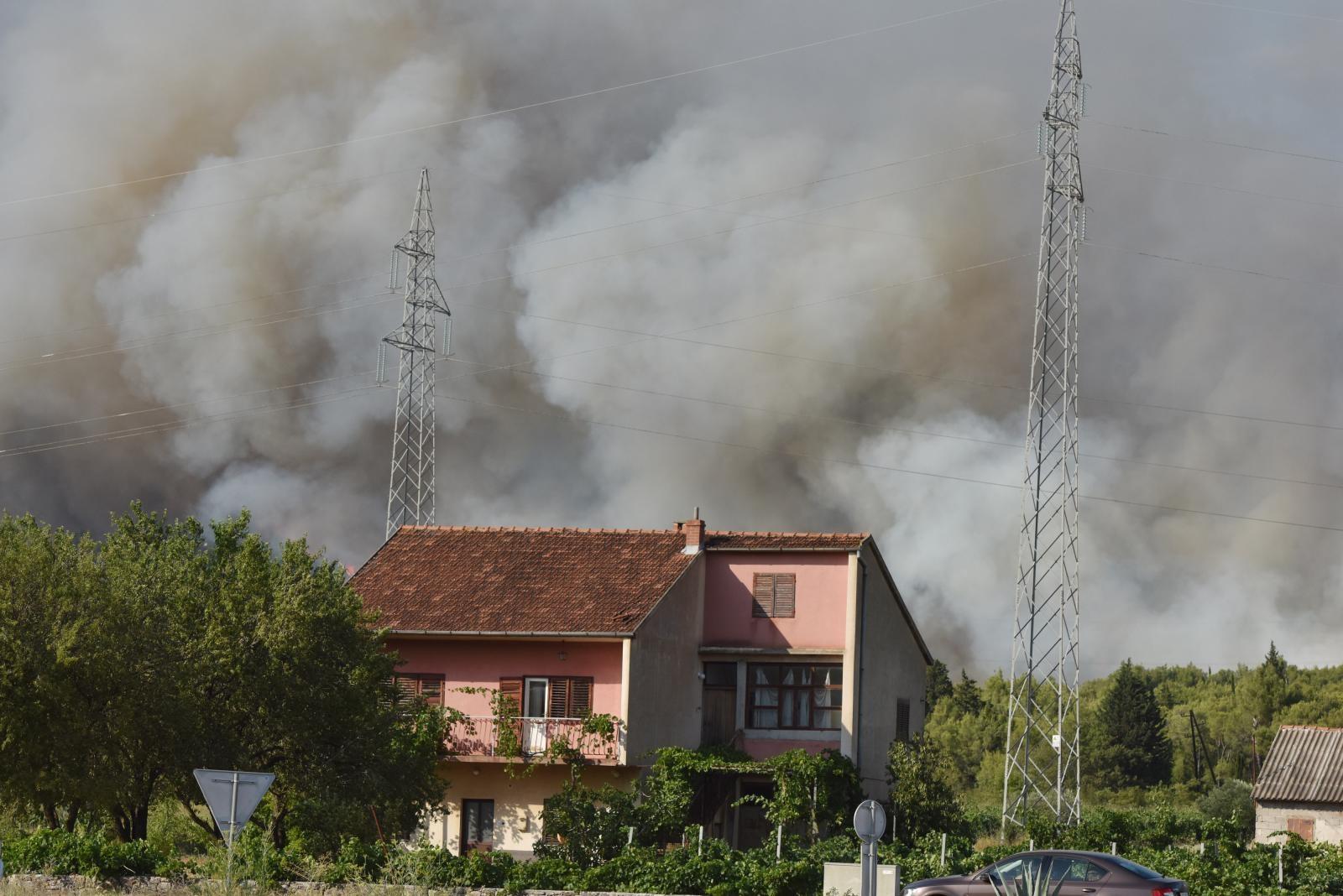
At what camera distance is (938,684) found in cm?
12875

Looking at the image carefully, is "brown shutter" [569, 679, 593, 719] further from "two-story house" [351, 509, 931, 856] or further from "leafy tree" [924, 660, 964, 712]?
"leafy tree" [924, 660, 964, 712]

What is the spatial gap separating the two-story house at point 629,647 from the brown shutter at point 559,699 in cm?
5

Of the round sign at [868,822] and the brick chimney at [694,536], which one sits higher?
the brick chimney at [694,536]

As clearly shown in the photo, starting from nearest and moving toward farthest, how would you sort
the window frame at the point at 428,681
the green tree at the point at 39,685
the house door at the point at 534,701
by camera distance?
the green tree at the point at 39,685 < the house door at the point at 534,701 < the window frame at the point at 428,681

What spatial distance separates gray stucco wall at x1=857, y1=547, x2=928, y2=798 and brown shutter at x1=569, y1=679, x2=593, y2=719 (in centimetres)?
796

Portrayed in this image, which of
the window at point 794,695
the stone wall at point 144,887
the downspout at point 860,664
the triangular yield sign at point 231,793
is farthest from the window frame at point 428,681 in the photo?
the triangular yield sign at point 231,793

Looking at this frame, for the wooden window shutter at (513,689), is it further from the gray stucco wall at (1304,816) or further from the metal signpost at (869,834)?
the gray stucco wall at (1304,816)

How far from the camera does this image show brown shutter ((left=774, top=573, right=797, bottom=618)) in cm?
4747

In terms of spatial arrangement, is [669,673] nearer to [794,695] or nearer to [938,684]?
[794,695]

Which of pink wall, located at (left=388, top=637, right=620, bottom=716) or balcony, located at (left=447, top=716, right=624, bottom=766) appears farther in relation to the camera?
pink wall, located at (left=388, top=637, right=620, bottom=716)

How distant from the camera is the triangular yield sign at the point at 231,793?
19.3 metres

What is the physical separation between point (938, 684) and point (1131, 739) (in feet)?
83.0

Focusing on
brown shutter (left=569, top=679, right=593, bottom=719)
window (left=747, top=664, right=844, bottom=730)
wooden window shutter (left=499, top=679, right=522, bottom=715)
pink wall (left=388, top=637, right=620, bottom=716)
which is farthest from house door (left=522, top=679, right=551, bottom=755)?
window (left=747, top=664, right=844, bottom=730)

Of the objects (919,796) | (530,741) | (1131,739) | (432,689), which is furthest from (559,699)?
(1131,739)
